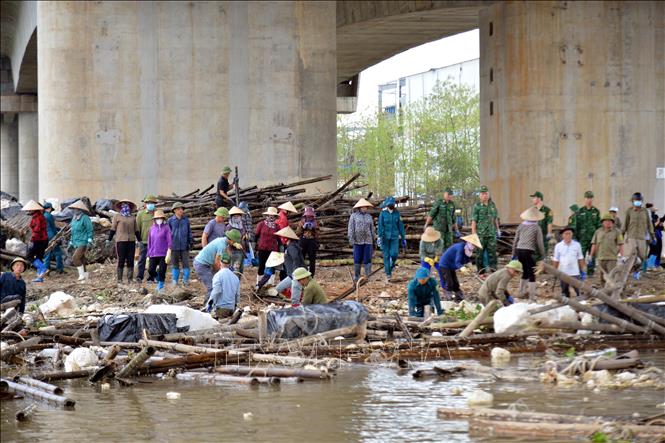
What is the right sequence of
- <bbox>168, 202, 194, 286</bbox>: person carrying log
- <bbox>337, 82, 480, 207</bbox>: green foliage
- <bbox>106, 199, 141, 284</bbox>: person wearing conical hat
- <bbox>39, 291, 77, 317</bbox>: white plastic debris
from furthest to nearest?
<bbox>337, 82, 480, 207</bbox>: green foliage → <bbox>106, 199, 141, 284</bbox>: person wearing conical hat → <bbox>168, 202, 194, 286</bbox>: person carrying log → <bbox>39, 291, 77, 317</bbox>: white plastic debris

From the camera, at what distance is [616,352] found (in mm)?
13992

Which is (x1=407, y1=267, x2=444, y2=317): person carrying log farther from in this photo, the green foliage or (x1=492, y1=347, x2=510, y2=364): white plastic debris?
the green foliage

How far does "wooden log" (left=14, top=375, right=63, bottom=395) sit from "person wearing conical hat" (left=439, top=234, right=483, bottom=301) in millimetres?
7933

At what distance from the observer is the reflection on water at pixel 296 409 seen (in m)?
10.2

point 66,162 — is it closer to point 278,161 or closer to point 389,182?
point 278,161

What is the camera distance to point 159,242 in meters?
21.6

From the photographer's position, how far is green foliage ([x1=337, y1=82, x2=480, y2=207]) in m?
62.4

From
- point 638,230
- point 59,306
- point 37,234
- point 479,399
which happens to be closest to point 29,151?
point 37,234

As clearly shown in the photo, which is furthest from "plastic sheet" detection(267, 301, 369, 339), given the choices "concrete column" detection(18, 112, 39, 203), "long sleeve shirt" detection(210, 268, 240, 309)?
"concrete column" detection(18, 112, 39, 203)

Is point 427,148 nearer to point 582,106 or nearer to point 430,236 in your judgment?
point 582,106

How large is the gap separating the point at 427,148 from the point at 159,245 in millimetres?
42673

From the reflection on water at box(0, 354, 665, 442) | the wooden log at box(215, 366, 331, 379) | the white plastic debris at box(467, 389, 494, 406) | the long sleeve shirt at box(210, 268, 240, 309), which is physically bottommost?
the reflection on water at box(0, 354, 665, 442)

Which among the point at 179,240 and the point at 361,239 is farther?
the point at 361,239

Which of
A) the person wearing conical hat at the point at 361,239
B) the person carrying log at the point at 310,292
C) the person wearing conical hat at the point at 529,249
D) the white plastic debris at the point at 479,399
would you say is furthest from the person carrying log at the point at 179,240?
the white plastic debris at the point at 479,399
